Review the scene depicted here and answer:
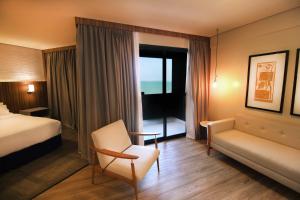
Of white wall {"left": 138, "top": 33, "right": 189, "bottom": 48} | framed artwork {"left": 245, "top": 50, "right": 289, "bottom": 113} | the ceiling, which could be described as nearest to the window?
white wall {"left": 138, "top": 33, "right": 189, "bottom": 48}

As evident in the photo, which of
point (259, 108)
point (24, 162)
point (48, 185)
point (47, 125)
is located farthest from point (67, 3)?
point (259, 108)

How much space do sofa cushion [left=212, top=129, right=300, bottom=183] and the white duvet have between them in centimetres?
348

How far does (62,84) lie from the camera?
4941mm

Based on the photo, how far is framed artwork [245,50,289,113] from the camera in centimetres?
257

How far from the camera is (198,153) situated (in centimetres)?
326

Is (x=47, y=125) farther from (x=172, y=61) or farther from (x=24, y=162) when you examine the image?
(x=172, y=61)

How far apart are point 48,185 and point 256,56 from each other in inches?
166

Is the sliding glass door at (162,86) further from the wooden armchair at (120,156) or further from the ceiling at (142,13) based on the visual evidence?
the wooden armchair at (120,156)

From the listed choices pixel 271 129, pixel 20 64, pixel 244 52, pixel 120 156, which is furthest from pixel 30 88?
pixel 271 129

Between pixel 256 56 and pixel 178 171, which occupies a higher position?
pixel 256 56

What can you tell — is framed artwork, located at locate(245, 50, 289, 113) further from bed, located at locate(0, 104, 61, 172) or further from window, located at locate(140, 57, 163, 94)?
bed, located at locate(0, 104, 61, 172)

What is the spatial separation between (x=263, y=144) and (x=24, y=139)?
13.9 feet

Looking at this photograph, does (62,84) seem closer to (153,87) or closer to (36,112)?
(36,112)

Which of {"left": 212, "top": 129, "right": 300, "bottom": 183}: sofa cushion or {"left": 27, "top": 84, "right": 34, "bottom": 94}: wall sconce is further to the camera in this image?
{"left": 27, "top": 84, "right": 34, "bottom": 94}: wall sconce
